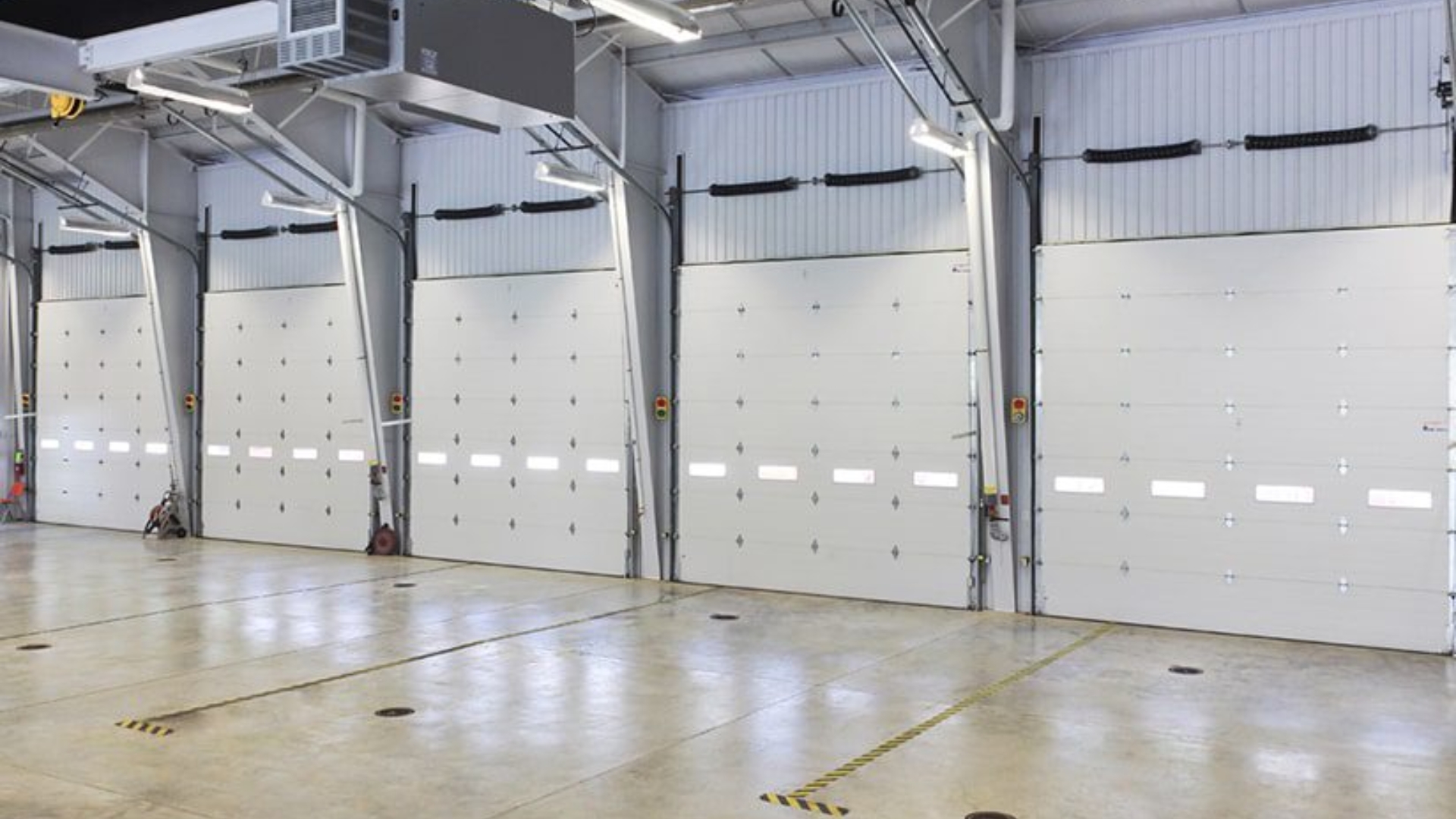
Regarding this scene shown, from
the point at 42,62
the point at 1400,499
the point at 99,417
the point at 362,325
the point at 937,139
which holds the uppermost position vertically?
the point at 937,139

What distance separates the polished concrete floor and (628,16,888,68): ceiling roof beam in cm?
615

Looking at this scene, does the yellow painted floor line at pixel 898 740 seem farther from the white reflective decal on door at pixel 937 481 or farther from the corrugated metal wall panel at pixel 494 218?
the corrugated metal wall panel at pixel 494 218

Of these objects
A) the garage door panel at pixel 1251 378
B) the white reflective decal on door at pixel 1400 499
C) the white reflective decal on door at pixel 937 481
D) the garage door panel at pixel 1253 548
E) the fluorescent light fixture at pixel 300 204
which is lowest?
the garage door panel at pixel 1253 548

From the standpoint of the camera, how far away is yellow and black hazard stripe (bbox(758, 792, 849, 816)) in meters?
6.90

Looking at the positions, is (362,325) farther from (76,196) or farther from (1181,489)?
(1181,489)

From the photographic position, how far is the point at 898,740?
8.33 metres

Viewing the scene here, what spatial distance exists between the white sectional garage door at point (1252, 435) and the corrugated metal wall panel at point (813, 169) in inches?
65.6

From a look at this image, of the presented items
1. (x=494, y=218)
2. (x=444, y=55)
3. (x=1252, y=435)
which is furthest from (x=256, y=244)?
(x=1252, y=435)

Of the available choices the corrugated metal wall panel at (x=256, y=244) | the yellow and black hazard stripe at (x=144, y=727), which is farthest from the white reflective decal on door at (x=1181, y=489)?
the corrugated metal wall panel at (x=256, y=244)

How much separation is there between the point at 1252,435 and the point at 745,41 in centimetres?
674

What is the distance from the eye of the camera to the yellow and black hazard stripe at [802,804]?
690 cm

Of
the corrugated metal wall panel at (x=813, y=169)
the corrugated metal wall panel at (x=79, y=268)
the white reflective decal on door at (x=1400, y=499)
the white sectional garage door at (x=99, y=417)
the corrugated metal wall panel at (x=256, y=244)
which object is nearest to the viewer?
the white reflective decal on door at (x=1400, y=499)

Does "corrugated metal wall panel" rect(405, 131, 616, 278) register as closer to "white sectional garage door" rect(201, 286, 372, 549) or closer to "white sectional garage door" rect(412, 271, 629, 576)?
"white sectional garage door" rect(412, 271, 629, 576)

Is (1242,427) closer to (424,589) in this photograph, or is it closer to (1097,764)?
(1097,764)
